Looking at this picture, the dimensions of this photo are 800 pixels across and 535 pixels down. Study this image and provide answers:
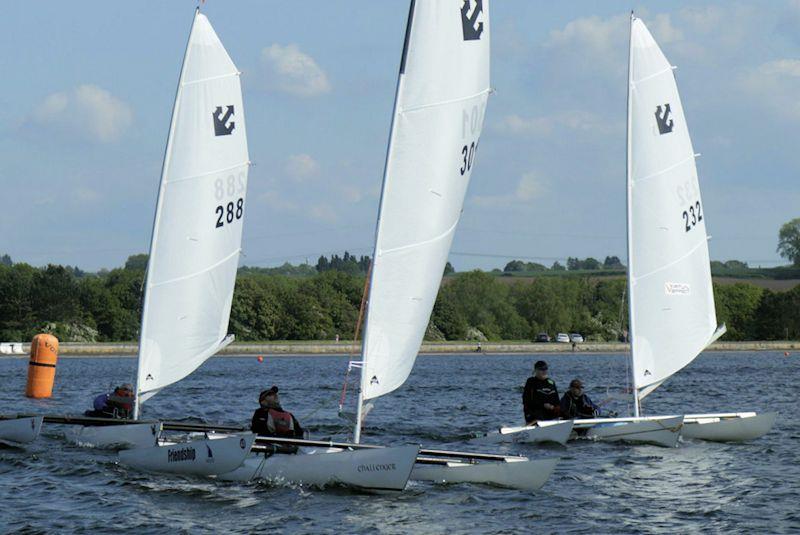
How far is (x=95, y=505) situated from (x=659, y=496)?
30.2ft

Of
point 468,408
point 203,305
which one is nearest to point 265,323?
point 468,408

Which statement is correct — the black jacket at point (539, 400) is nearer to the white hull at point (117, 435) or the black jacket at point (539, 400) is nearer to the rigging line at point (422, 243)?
the rigging line at point (422, 243)

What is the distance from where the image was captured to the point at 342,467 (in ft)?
63.1

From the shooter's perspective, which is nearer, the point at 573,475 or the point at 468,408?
the point at 573,475

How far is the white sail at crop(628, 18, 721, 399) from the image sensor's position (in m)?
27.0

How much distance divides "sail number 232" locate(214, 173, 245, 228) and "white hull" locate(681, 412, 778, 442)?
425 inches

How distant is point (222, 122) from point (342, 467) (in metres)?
9.42

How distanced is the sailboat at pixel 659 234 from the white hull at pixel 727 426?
0.02m

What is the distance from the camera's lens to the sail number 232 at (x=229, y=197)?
25984 mm

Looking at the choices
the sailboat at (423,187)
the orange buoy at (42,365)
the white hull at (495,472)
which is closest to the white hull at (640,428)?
the white hull at (495,472)

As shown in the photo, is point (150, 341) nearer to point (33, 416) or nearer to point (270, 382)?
point (33, 416)

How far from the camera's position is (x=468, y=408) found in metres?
41.2

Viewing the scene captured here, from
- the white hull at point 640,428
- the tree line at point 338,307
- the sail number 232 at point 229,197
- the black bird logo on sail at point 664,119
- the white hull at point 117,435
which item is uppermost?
the tree line at point 338,307

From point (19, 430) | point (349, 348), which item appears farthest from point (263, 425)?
point (349, 348)
